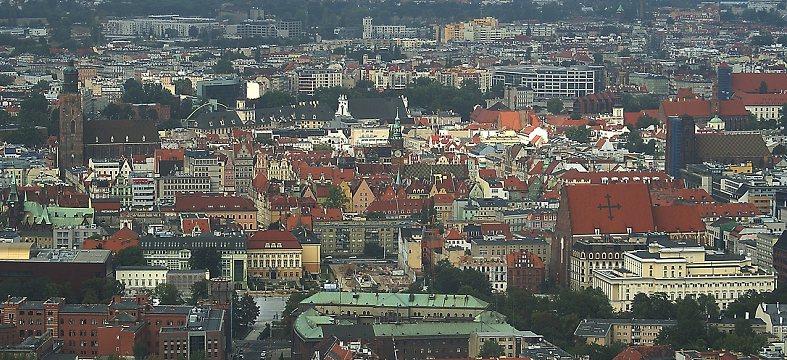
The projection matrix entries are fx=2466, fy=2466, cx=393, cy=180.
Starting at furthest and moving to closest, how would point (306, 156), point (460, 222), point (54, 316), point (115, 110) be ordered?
point (115, 110) < point (306, 156) < point (460, 222) < point (54, 316)

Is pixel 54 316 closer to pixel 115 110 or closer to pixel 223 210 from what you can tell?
pixel 223 210

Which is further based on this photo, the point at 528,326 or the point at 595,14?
the point at 595,14

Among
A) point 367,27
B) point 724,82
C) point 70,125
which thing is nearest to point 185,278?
point 70,125

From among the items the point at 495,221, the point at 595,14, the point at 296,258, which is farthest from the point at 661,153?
the point at 595,14

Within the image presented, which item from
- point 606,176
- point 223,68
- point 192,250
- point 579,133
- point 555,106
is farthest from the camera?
point 223,68

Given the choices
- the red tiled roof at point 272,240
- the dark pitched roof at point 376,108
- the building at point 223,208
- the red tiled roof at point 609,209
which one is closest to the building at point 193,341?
the red tiled roof at point 272,240

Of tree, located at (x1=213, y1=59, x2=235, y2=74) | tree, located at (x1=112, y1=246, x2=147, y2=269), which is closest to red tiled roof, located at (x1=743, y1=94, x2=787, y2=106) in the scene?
tree, located at (x1=213, y1=59, x2=235, y2=74)

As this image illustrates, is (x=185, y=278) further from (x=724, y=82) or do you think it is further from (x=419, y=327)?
(x=724, y=82)
